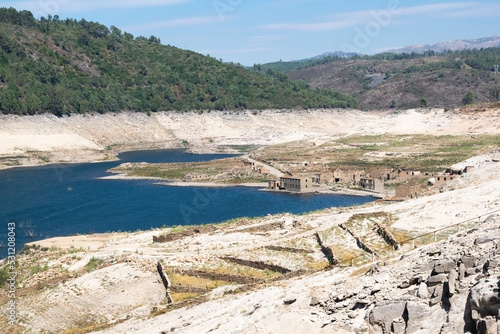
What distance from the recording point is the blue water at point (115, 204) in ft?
294

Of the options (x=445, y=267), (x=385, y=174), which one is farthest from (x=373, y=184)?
(x=445, y=267)

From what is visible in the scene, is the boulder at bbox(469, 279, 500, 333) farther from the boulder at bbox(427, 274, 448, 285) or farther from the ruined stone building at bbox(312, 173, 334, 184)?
the ruined stone building at bbox(312, 173, 334, 184)

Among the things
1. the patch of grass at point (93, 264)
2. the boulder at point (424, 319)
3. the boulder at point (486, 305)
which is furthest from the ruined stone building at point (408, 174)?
the boulder at point (486, 305)

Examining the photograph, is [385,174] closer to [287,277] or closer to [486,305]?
[287,277]

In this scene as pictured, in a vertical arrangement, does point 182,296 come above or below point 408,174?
above

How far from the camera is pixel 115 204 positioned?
4262 inches

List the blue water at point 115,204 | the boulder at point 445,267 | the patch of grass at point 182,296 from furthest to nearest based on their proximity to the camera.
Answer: the blue water at point 115,204 → the patch of grass at point 182,296 → the boulder at point 445,267

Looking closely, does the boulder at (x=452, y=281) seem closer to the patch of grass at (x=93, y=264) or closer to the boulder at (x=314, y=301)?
the boulder at (x=314, y=301)

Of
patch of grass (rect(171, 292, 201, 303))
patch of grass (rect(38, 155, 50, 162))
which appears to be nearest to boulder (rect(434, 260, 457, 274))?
patch of grass (rect(171, 292, 201, 303))

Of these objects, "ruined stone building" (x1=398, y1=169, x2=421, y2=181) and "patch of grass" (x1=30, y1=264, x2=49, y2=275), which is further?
"ruined stone building" (x1=398, y1=169, x2=421, y2=181)

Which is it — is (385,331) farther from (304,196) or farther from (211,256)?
(304,196)

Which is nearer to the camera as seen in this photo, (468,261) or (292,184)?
(468,261)

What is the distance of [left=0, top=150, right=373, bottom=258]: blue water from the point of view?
8969 cm

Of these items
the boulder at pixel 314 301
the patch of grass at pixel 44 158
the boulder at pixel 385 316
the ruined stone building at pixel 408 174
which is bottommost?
the ruined stone building at pixel 408 174
